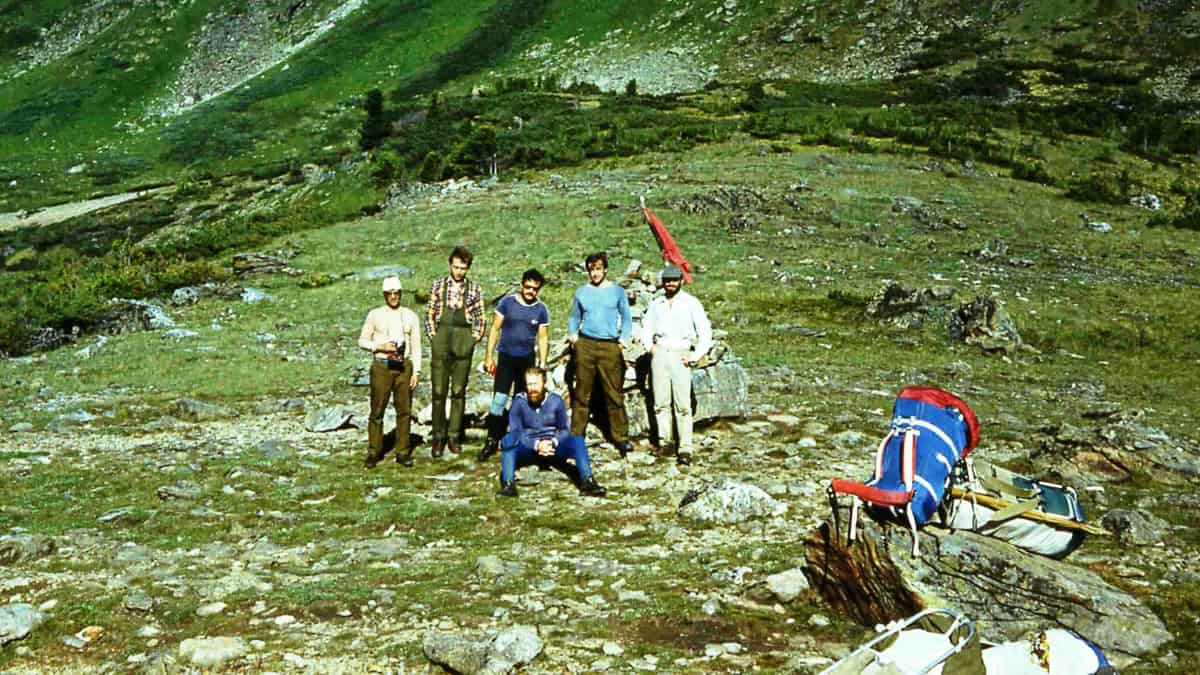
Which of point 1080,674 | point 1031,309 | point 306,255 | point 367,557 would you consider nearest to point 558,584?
point 367,557

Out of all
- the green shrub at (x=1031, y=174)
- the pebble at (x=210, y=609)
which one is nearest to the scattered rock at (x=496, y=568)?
the pebble at (x=210, y=609)

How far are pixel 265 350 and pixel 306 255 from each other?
1259cm

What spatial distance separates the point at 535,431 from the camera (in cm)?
1084

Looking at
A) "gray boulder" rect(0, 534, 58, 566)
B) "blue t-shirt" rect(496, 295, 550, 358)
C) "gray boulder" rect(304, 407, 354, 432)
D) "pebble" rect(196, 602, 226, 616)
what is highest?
"blue t-shirt" rect(496, 295, 550, 358)

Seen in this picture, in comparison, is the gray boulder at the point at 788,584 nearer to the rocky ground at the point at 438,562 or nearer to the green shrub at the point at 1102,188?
the rocky ground at the point at 438,562

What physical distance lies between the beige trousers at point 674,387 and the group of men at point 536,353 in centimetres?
1

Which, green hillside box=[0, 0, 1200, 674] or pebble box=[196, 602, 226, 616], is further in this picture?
green hillside box=[0, 0, 1200, 674]

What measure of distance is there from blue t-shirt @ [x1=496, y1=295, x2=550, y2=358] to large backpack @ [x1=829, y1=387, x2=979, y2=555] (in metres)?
5.19

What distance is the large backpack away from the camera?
6.84 metres

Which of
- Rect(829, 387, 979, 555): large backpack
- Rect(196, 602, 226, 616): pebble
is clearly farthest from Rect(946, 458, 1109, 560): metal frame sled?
Rect(196, 602, 226, 616): pebble

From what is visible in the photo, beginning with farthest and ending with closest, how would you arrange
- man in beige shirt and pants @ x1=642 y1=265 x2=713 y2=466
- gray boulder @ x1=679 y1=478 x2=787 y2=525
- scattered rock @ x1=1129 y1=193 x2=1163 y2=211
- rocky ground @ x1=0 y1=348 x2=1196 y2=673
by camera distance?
scattered rock @ x1=1129 y1=193 x2=1163 y2=211, man in beige shirt and pants @ x1=642 y1=265 x2=713 y2=466, gray boulder @ x1=679 y1=478 x2=787 y2=525, rocky ground @ x1=0 y1=348 x2=1196 y2=673

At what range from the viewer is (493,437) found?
11930 millimetres

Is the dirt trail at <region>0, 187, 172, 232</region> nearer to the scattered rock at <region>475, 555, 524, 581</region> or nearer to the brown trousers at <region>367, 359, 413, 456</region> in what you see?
the brown trousers at <region>367, 359, 413, 456</region>

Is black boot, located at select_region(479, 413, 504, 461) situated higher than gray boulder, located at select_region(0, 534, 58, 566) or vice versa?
gray boulder, located at select_region(0, 534, 58, 566)
